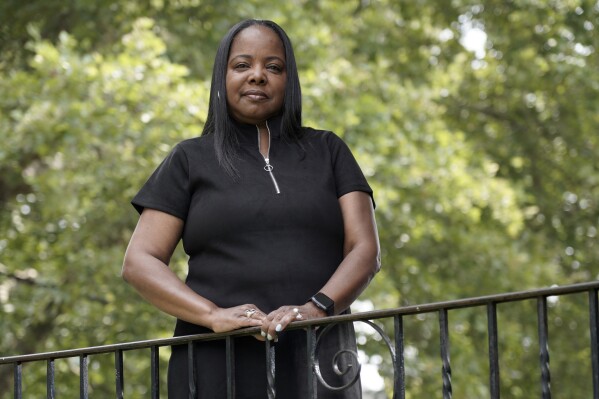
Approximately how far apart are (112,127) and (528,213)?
5.41m

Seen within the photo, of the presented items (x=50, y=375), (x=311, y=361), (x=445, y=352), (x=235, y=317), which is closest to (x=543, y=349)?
(x=445, y=352)

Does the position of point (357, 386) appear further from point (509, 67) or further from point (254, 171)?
point (509, 67)

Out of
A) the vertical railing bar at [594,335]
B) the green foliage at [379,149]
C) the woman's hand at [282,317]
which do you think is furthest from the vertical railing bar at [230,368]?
the green foliage at [379,149]

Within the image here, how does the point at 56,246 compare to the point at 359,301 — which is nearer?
the point at 56,246

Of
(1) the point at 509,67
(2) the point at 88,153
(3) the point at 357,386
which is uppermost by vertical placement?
(1) the point at 509,67

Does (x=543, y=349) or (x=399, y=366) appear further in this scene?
(x=399, y=366)

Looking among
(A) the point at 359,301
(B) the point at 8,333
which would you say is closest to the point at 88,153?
(B) the point at 8,333

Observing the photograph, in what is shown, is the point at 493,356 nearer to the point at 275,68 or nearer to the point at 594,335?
the point at 594,335

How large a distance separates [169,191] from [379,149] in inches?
278

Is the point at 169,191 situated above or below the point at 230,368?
above

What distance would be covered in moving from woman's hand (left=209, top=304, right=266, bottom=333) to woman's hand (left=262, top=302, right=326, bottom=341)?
39mm

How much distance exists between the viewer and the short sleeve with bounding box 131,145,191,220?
298 centimetres

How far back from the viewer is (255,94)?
121 inches

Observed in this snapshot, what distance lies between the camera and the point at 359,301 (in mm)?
10539
